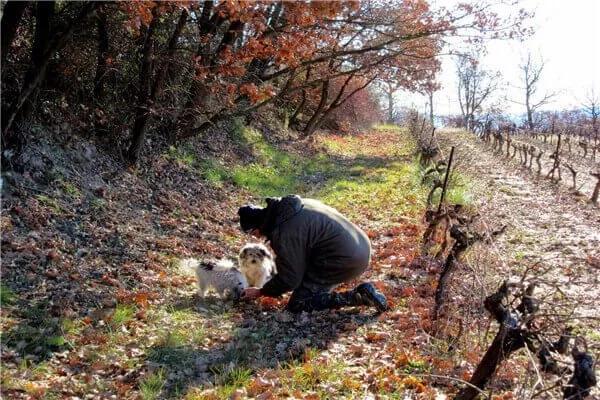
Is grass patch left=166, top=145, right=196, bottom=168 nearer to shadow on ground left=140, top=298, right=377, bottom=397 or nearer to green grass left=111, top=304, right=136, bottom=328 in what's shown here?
shadow on ground left=140, top=298, right=377, bottom=397

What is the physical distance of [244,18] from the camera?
902 cm

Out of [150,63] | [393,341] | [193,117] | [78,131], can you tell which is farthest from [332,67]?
[393,341]

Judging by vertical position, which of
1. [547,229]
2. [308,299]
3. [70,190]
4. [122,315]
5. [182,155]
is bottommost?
[547,229]

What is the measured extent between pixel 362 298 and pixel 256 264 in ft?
4.65

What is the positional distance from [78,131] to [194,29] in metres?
3.45

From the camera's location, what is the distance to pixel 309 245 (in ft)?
20.7

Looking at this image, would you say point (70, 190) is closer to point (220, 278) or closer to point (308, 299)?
point (220, 278)

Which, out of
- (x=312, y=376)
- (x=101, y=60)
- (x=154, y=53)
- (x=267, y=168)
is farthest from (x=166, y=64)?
(x=312, y=376)

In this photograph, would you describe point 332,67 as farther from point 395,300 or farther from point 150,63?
point 395,300

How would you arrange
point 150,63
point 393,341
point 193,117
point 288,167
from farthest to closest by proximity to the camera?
point 288,167 < point 193,117 < point 150,63 < point 393,341

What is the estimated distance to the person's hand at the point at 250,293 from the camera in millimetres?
6637

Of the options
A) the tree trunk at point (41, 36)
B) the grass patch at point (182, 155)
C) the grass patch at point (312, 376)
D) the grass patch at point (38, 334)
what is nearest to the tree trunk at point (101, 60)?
the tree trunk at point (41, 36)

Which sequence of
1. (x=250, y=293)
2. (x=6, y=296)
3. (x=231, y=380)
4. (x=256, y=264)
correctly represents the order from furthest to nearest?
(x=256, y=264)
(x=250, y=293)
(x=6, y=296)
(x=231, y=380)

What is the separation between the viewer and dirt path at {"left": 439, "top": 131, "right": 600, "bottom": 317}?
8234mm
